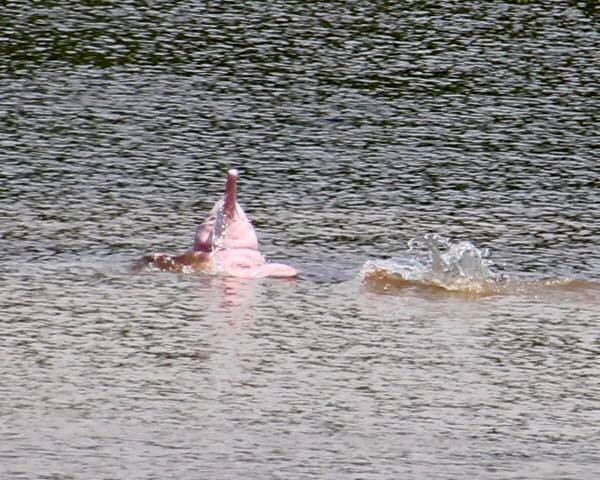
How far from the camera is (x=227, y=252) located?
8.02 m

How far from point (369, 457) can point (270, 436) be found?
35cm

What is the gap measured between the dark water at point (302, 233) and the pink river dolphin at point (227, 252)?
0.09 m

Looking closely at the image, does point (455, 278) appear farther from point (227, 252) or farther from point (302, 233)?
point (227, 252)

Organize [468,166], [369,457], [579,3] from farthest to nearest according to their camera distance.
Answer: [579,3]
[468,166]
[369,457]

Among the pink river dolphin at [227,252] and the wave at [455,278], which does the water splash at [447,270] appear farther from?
the pink river dolphin at [227,252]

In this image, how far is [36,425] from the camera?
6062 millimetres

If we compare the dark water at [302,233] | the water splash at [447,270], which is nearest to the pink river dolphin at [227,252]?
the dark water at [302,233]

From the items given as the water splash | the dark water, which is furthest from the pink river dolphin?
the water splash

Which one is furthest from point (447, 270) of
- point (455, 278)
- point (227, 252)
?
point (227, 252)

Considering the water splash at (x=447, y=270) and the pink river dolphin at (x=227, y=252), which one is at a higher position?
the pink river dolphin at (x=227, y=252)

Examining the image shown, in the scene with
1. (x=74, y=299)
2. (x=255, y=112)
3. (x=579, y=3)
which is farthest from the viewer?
(x=579, y=3)

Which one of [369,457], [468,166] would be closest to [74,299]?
[369,457]

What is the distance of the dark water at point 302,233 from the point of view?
19.9 feet

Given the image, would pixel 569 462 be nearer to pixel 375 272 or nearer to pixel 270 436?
pixel 270 436
